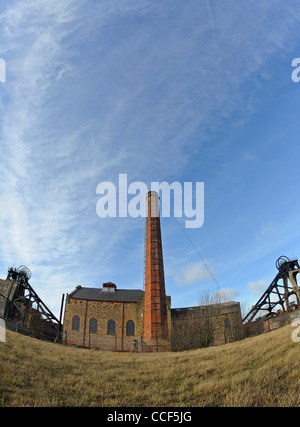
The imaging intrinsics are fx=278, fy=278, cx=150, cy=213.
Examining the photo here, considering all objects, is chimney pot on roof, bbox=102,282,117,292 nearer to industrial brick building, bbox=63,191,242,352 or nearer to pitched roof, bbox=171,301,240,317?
industrial brick building, bbox=63,191,242,352

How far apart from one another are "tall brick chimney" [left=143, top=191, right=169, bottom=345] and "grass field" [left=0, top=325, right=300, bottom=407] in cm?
1685

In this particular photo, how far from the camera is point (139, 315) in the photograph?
31.3 m

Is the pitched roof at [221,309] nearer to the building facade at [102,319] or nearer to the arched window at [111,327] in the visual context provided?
the building facade at [102,319]

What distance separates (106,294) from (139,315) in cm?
618

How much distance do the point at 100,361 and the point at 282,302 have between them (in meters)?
20.7

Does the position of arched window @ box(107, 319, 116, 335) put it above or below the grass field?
above

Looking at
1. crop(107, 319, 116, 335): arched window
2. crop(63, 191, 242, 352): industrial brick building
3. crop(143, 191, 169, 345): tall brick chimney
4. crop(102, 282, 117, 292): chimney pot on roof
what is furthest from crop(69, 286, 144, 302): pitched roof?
crop(143, 191, 169, 345): tall brick chimney

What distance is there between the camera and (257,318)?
2777 cm

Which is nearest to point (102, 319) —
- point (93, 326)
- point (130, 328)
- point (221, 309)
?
point (93, 326)

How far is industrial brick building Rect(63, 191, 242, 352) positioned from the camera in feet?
88.5

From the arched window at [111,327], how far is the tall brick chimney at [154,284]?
16.2 ft

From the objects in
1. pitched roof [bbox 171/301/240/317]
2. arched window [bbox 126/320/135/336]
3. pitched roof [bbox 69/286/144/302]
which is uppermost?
pitched roof [bbox 69/286/144/302]

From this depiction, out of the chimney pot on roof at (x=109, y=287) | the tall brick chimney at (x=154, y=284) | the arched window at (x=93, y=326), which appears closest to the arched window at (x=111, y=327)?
the arched window at (x=93, y=326)
